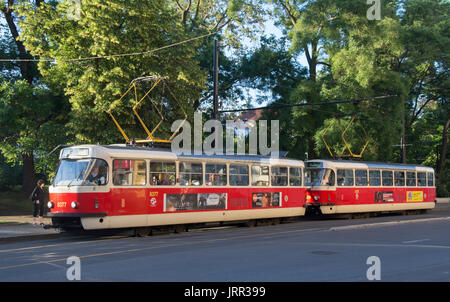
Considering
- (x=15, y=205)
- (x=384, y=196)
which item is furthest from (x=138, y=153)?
(x=384, y=196)

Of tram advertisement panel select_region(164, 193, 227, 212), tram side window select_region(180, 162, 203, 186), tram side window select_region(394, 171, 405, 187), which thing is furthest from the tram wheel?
tram side window select_region(394, 171, 405, 187)

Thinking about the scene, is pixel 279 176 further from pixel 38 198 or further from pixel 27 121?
pixel 27 121

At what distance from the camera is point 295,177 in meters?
25.0

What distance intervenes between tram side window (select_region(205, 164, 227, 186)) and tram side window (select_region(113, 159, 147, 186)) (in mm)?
3104

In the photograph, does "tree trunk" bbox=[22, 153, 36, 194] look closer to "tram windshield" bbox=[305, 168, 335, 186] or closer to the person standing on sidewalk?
the person standing on sidewalk

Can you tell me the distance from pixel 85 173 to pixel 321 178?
532 inches

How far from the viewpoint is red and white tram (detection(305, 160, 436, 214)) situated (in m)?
26.7

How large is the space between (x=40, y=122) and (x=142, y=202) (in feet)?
42.6

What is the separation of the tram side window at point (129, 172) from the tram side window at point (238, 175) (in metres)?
4.53

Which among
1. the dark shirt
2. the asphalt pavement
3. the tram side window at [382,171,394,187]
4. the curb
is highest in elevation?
the tram side window at [382,171,394,187]

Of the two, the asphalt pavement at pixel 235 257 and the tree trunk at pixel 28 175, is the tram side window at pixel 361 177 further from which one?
the tree trunk at pixel 28 175

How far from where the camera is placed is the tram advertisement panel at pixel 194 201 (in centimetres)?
1884

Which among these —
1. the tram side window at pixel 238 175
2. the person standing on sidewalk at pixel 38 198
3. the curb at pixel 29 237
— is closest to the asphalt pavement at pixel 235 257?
the curb at pixel 29 237
